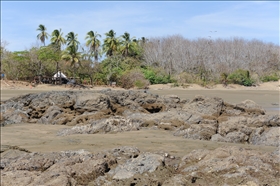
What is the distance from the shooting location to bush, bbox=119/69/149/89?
117 ft

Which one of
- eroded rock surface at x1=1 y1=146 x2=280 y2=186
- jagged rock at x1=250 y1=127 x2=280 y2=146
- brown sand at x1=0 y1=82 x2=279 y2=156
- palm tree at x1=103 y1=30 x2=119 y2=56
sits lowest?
brown sand at x1=0 y1=82 x2=279 y2=156

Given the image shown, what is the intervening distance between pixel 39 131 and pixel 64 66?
34.3 meters

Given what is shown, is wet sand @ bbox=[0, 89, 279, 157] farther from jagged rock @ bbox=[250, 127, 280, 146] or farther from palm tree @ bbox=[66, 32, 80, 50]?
palm tree @ bbox=[66, 32, 80, 50]

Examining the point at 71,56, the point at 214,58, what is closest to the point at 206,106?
the point at 214,58

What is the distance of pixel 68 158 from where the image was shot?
5.80m

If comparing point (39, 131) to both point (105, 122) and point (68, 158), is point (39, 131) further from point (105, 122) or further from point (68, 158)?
point (68, 158)

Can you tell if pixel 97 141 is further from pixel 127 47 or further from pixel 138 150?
pixel 127 47

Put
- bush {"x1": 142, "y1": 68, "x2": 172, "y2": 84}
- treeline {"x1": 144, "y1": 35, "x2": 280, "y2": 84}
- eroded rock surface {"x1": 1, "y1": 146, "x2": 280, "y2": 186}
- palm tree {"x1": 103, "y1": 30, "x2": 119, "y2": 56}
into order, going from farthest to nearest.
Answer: palm tree {"x1": 103, "y1": 30, "x2": 119, "y2": 56} < bush {"x1": 142, "y1": 68, "x2": 172, "y2": 84} < treeline {"x1": 144, "y1": 35, "x2": 280, "y2": 84} < eroded rock surface {"x1": 1, "y1": 146, "x2": 280, "y2": 186}

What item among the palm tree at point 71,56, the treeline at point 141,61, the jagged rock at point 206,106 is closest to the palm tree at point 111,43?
the treeline at point 141,61

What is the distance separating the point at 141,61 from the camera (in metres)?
48.4

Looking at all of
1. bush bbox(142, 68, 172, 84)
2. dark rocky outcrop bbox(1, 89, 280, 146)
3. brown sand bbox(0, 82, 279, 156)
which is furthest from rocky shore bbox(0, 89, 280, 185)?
bush bbox(142, 68, 172, 84)

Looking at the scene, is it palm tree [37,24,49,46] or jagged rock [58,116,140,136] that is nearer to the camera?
jagged rock [58,116,140,136]

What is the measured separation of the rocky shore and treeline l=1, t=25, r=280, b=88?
4.92m

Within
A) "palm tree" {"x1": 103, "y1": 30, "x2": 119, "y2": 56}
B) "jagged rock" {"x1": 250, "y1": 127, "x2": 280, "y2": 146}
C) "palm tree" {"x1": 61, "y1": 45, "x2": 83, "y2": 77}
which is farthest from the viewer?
"palm tree" {"x1": 103, "y1": 30, "x2": 119, "y2": 56}
